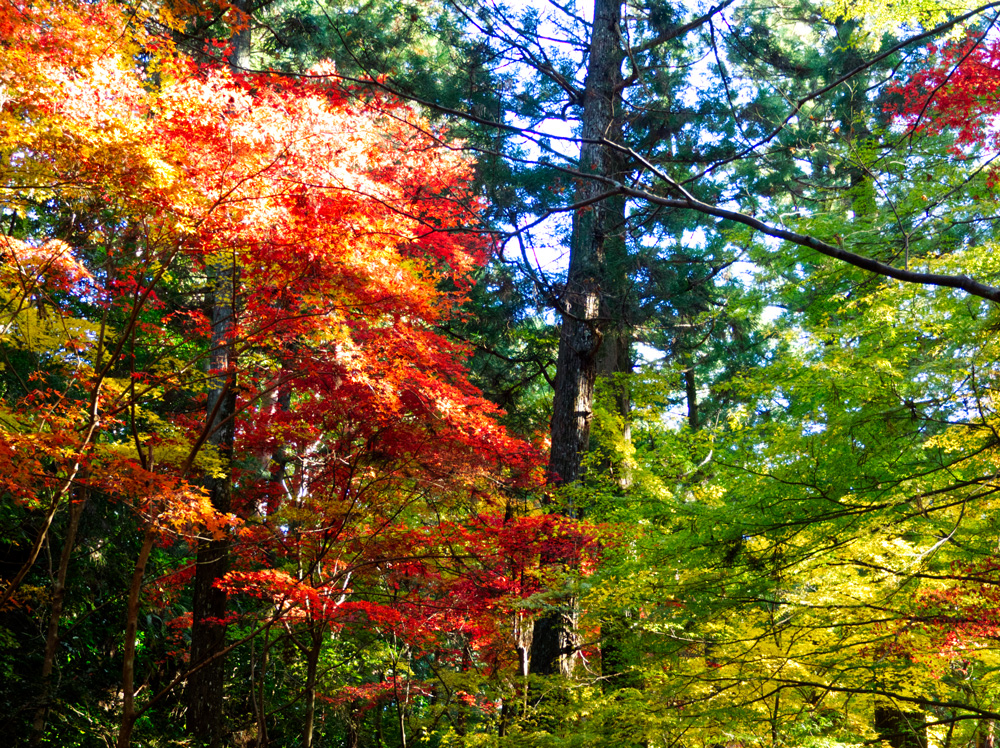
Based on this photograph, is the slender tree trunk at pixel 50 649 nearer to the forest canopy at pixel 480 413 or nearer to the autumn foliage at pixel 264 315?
the forest canopy at pixel 480 413

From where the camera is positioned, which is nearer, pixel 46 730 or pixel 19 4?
pixel 19 4

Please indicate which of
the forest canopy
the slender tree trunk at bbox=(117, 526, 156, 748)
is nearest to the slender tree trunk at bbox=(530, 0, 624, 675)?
the forest canopy

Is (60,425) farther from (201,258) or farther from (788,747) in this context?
(788,747)

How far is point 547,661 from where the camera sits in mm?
8109

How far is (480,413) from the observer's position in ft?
25.4

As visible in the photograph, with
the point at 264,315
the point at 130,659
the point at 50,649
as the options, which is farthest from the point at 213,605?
the point at 264,315

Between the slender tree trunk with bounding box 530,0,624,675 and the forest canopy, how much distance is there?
0.05 meters

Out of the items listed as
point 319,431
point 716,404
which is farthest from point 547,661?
point 716,404

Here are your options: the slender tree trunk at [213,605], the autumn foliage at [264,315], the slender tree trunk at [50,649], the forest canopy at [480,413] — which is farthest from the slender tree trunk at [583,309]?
the slender tree trunk at [50,649]

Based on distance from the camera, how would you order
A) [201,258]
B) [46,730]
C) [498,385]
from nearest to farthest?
1. [201,258]
2. [46,730]
3. [498,385]

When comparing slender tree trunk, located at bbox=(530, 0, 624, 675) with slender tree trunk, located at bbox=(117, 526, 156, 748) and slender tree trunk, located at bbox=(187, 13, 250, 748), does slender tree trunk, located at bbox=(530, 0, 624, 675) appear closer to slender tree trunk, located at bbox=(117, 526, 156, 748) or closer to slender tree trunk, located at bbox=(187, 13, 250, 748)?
slender tree trunk, located at bbox=(187, 13, 250, 748)

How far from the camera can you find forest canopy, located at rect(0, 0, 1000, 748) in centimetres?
442

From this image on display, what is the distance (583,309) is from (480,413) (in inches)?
90.3

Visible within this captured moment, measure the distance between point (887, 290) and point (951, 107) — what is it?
1.57m
